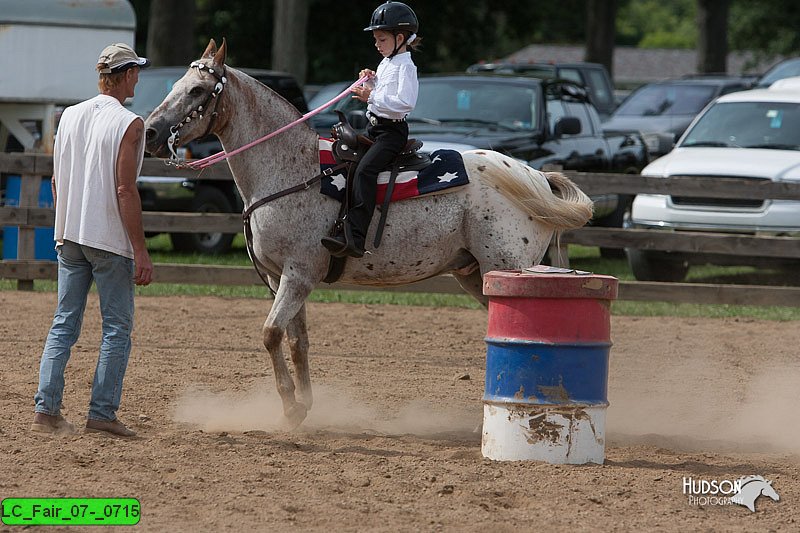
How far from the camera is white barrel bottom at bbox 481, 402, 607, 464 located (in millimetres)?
6078

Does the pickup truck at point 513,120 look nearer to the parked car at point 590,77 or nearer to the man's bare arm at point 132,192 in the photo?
the man's bare arm at point 132,192

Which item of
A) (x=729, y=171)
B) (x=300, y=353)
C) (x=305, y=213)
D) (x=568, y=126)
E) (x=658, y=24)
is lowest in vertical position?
(x=300, y=353)

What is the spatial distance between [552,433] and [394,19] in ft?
8.19

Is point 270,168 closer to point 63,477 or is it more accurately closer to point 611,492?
point 63,477

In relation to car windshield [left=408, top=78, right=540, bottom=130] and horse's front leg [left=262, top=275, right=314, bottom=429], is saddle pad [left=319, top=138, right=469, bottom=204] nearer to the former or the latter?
horse's front leg [left=262, top=275, right=314, bottom=429]

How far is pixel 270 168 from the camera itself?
6.96 metres

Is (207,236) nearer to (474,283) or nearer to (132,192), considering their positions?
(474,283)

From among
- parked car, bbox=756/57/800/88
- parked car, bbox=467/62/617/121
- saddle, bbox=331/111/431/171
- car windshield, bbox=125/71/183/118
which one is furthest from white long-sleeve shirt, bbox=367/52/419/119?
parked car, bbox=467/62/617/121

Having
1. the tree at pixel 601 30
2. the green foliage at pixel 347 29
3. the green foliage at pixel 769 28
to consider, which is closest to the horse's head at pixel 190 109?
the green foliage at pixel 347 29

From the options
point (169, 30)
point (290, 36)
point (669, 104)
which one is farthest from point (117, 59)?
point (169, 30)

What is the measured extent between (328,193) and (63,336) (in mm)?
1717

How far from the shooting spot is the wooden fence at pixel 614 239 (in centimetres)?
1196

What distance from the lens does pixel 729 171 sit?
13.2 metres

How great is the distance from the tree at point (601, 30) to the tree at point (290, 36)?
601 inches
